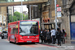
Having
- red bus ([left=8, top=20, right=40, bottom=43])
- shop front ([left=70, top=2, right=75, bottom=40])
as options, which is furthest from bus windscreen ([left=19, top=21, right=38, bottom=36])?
shop front ([left=70, top=2, right=75, bottom=40])

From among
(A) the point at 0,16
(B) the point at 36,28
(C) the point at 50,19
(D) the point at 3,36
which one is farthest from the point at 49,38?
(A) the point at 0,16

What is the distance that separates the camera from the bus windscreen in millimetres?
23734

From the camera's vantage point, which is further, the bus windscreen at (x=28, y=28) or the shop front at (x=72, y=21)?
the shop front at (x=72, y=21)

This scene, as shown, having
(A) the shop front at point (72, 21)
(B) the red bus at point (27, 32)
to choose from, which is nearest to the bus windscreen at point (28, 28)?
(B) the red bus at point (27, 32)

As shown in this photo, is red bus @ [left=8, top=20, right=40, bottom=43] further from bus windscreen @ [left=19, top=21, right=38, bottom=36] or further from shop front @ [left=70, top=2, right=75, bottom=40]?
shop front @ [left=70, top=2, right=75, bottom=40]

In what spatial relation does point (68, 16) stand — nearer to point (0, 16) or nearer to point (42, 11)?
point (42, 11)

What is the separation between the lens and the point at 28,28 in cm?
2389

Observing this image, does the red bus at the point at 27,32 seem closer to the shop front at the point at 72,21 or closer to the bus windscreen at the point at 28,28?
the bus windscreen at the point at 28,28

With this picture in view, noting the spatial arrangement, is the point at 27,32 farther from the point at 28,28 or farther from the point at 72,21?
the point at 72,21

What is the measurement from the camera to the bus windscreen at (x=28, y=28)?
77.9ft

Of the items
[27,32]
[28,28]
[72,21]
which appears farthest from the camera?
[72,21]

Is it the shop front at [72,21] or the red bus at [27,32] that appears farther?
the shop front at [72,21]

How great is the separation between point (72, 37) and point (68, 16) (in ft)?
10.1

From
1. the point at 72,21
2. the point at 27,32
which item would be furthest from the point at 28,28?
the point at 72,21
